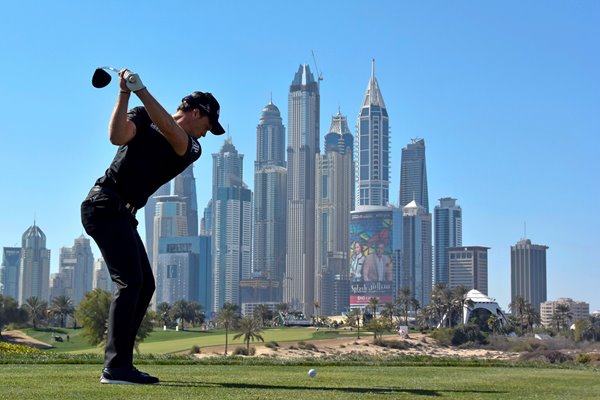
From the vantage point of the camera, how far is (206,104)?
863 cm

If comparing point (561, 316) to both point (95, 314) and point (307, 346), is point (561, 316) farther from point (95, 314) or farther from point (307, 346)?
point (95, 314)

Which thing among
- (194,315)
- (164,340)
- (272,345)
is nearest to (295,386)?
(272,345)

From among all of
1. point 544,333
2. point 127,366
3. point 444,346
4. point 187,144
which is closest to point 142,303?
point 127,366

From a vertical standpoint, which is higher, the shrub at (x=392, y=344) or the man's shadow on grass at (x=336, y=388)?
the man's shadow on grass at (x=336, y=388)

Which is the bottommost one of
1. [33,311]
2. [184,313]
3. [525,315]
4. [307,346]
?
[307,346]

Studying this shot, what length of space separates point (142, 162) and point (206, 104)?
0.75 meters

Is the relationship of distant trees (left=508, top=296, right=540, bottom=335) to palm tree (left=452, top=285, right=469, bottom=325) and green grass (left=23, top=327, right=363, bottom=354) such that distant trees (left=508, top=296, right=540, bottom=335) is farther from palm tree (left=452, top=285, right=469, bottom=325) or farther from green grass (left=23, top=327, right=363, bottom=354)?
green grass (left=23, top=327, right=363, bottom=354)

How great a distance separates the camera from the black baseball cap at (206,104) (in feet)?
28.2

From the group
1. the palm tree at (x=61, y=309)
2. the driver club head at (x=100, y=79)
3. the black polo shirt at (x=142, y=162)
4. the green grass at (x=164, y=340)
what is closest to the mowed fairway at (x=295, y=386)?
the black polo shirt at (x=142, y=162)

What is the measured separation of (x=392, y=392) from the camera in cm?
792

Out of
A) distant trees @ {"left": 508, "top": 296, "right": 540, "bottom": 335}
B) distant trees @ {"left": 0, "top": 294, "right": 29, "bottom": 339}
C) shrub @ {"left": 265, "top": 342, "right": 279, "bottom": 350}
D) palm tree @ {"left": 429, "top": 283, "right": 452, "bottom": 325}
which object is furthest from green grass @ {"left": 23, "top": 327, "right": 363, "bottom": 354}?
distant trees @ {"left": 508, "top": 296, "right": 540, "bottom": 335}

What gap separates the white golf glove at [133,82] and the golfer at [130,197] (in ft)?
1.25

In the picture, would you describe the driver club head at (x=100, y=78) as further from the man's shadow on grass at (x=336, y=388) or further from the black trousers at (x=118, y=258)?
the man's shadow on grass at (x=336, y=388)

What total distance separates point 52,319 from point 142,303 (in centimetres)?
16147
